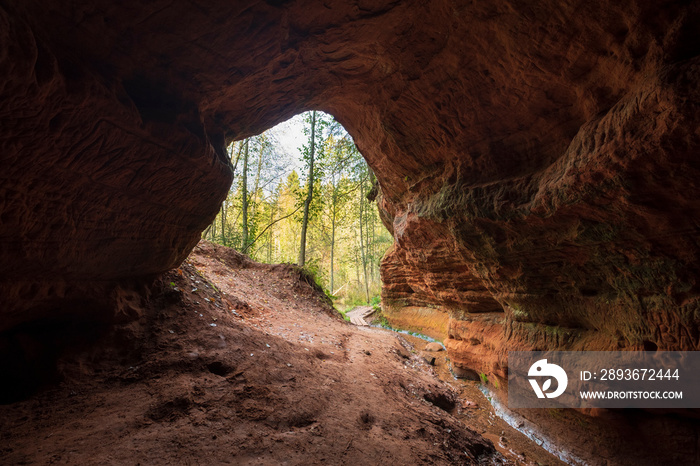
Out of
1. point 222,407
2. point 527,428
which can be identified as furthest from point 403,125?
point 527,428

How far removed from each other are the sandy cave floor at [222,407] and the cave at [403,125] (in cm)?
62

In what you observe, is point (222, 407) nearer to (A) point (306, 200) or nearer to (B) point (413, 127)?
(B) point (413, 127)

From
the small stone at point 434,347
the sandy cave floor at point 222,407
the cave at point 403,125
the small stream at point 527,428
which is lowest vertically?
the small stream at point 527,428

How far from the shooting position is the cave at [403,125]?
2676 mm

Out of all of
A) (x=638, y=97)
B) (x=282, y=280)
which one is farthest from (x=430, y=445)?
(x=282, y=280)

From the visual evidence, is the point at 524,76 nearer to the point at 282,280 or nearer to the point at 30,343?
the point at 30,343

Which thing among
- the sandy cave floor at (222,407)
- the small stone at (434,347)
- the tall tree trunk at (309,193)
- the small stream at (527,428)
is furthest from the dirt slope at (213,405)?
the tall tree trunk at (309,193)

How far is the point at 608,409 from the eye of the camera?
15.0ft

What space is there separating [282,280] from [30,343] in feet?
30.0

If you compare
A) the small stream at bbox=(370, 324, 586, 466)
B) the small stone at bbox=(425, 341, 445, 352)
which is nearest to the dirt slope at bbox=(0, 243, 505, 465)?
the small stream at bbox=(370, 324, 586, 466)

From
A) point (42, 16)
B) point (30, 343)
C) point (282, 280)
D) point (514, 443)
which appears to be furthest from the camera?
point (282, 280)

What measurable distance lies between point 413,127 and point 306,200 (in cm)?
900

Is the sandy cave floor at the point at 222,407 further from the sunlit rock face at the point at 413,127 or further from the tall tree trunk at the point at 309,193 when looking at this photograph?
the tall tree trunk at the point at 309,193

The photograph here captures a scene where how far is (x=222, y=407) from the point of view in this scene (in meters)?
3.12
